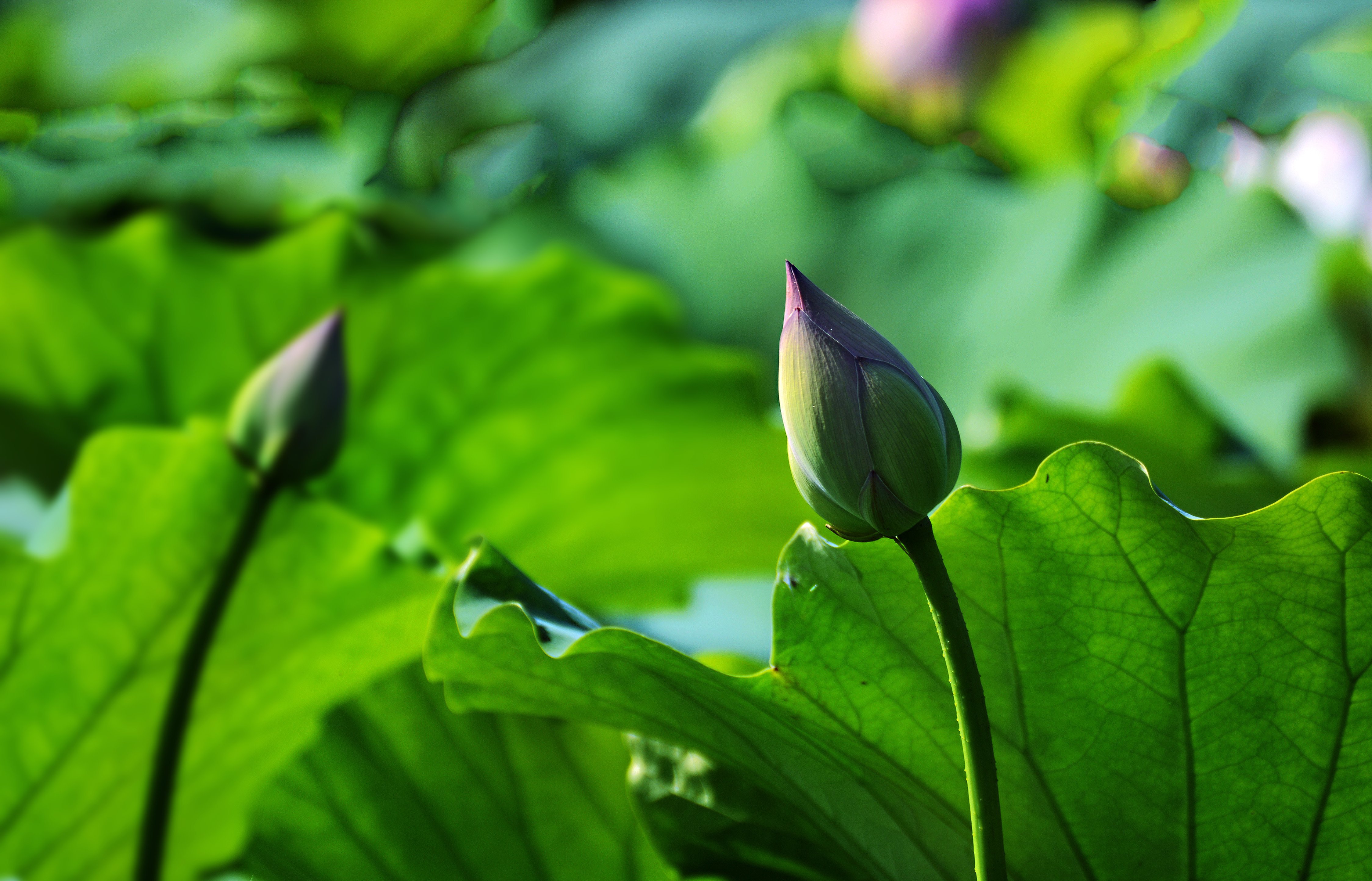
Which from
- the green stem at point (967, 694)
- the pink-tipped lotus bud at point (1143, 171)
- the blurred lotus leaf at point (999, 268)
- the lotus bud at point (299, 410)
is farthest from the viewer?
the pink-tipped lotus bud at point (1143, 171)

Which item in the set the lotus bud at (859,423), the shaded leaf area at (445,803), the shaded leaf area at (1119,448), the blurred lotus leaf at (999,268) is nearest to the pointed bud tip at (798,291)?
the lotus bud at (859,423)

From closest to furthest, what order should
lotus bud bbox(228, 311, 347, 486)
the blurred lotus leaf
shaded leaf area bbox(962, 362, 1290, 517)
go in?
lotus bud bbox(228, 311, 347, 486), shaded leaf area bbox(962, 362, 1290, 517), the blurred lotus leaf

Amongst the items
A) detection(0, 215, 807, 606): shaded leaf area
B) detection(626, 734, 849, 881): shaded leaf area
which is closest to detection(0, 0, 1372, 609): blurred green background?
detection(0, 215, 807, 606): shaded leaf area

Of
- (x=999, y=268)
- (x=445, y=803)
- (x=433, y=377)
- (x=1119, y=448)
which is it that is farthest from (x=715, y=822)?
(x=999, y=268)

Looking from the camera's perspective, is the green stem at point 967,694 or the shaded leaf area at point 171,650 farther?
the shaded leaf area at point 171,650

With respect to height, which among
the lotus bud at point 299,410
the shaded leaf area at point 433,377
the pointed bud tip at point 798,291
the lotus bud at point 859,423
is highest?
the shaded leaf area at point 433,377

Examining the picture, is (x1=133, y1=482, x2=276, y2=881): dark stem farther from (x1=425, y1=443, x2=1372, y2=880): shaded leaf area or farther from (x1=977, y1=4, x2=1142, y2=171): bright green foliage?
(x1=977, y1=4, x2=1142, y2=171): bright green foliage

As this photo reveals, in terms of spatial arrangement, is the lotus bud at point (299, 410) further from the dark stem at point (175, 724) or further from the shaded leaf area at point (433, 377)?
the shaded leaf area at point (433, 377)
